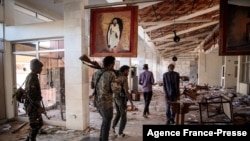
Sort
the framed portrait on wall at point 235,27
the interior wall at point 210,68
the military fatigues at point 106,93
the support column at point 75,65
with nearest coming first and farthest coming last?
the military fatigues at point 106,93
the framed portrait on wall at point 235,27
the support column at point 75,65
the interior wall at point 210,68

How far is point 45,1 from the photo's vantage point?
6.16 metres

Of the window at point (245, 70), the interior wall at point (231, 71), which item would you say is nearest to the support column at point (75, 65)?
the window at point (245, 70)

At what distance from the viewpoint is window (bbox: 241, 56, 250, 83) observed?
11.1 m

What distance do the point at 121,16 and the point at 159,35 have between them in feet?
22.4

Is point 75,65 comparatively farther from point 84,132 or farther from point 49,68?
point 49,68

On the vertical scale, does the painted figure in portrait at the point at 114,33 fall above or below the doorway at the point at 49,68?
above

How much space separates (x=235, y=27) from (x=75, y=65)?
345cm

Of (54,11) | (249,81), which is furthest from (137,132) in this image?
(249,81)

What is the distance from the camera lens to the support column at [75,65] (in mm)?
4681

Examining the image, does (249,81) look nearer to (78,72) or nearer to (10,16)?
(78,72)

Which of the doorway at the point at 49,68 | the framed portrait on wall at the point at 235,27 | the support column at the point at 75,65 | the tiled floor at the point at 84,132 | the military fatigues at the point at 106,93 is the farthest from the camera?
the doorway at the point at 49,68

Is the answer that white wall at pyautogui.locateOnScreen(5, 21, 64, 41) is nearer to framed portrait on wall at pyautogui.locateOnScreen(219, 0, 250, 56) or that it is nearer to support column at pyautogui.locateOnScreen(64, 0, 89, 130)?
support column at pyautogui.locateOnScreen(64, 0, 89, 130)

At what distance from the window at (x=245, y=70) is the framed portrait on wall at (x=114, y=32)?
9.56 metres

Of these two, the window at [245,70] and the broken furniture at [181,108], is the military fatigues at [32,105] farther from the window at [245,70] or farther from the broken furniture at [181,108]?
the window at [245,70]
